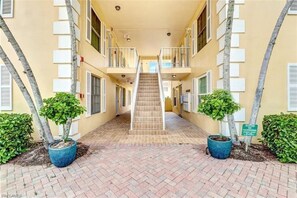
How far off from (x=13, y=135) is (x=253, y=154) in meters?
5.74

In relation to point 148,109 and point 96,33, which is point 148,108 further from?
point 96,33

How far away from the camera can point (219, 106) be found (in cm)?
353

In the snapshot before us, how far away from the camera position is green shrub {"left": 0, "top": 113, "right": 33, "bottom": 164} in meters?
3.46

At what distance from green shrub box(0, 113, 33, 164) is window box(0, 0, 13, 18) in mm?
3332

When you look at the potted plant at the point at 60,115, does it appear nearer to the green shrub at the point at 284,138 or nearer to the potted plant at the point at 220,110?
the potted plant at the point at 220,110

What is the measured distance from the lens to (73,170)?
319 centimetres

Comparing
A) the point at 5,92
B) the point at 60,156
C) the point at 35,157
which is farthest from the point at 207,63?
the point at 5,92

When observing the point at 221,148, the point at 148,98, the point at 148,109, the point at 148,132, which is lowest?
the point at 148,132

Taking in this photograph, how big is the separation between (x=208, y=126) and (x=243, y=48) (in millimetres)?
2895

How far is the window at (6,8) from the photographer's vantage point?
16.0 ft

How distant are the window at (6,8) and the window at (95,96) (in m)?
3.21

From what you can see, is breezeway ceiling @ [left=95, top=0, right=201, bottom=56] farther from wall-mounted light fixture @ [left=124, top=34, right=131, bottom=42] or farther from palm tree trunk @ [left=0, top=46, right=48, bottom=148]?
palm tree trunk @ [left=0, top=46, right=48, bottom=148]

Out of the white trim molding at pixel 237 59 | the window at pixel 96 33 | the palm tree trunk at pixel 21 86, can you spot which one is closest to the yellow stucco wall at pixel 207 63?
the white trim molding at pixel 237 59

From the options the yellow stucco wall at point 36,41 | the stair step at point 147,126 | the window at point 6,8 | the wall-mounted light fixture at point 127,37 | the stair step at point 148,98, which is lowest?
the stair step at point 147,126
